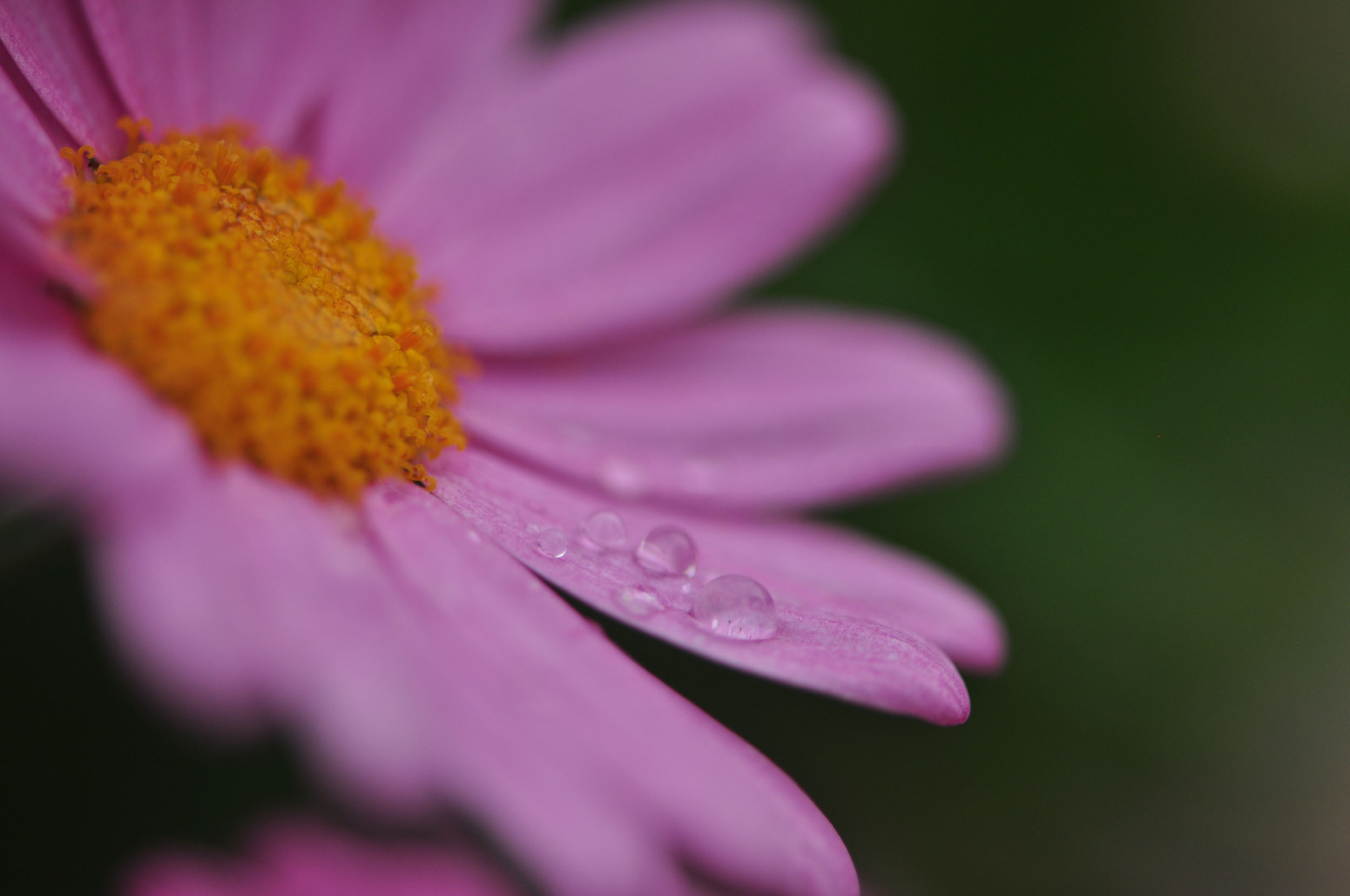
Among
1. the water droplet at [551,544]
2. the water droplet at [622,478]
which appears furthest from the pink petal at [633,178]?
the water droplet at [551,544]

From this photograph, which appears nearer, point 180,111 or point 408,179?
point 180,111

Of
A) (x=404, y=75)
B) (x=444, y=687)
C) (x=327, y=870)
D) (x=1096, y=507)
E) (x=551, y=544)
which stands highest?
(x=1096, y=507)

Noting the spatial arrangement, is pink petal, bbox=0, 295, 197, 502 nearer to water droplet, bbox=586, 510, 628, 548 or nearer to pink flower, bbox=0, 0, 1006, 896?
pink flower, bbox=0, 0, 1006, 896

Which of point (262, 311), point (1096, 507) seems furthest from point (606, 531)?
point (1096, 507)

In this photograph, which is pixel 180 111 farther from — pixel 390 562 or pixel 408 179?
pixel 390 562

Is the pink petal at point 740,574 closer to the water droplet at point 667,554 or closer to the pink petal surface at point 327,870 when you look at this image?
the water droplet at point 667,554

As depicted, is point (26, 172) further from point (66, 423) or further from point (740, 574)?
point (740, 574)

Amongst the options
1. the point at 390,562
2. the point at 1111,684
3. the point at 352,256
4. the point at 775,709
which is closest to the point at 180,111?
the point at 352,256
